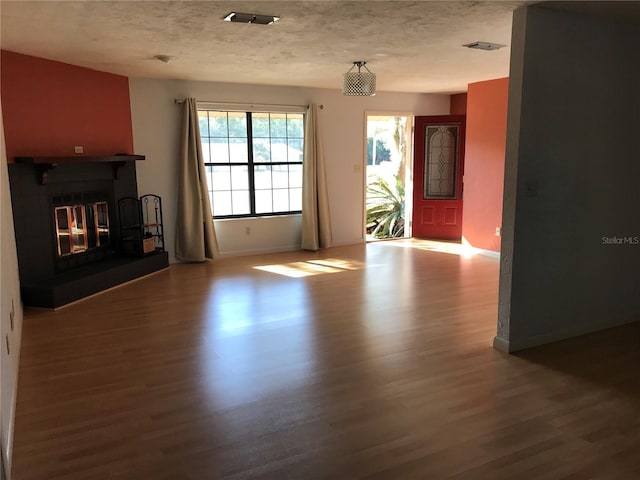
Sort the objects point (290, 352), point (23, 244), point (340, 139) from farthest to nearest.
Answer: point (340, 139) → point (23, 244) → point (290, 352)

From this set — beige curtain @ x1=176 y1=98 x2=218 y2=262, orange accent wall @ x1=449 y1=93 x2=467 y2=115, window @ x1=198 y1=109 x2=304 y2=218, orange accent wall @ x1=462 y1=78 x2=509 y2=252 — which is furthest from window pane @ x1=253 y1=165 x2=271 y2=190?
orange accent wall @ x1=449 y1=93 x2=467 y2=115

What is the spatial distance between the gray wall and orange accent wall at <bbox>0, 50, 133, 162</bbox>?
165 inches

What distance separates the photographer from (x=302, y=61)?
502 centimetres

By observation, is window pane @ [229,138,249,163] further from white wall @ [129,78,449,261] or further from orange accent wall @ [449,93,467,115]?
orange accent wall @ [449,93,467,115]

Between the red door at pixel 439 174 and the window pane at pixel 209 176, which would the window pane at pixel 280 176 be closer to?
the window pane at pixel 209 176

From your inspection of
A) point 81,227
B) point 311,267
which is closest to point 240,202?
point 311,267

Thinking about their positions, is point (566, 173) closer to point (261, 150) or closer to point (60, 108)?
point (261, 150)

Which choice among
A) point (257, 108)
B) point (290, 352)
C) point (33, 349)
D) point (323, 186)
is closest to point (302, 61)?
point (257, 108)

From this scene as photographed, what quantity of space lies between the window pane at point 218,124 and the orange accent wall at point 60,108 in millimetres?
1084

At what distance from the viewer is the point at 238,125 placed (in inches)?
273

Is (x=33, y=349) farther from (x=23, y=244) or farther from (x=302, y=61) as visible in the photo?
(x=302, y=61)

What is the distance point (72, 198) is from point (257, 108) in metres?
2.72

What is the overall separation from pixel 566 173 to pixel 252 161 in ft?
14.8

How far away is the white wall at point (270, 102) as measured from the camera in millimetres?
6324
